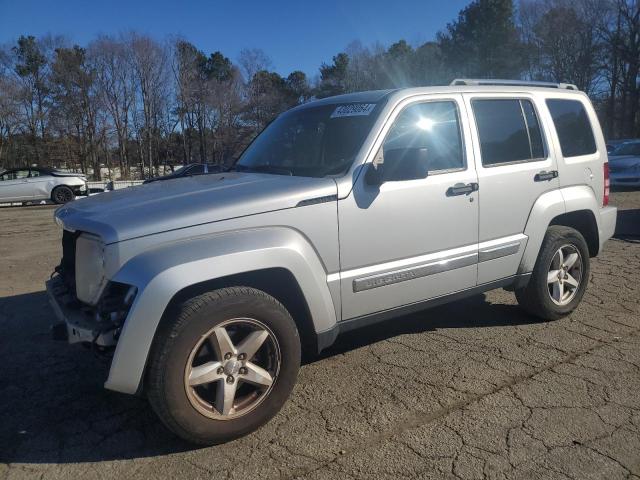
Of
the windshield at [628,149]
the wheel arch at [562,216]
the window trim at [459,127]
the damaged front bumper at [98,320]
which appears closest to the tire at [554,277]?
the wheel arch at [562,216]

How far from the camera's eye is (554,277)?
4.60 m

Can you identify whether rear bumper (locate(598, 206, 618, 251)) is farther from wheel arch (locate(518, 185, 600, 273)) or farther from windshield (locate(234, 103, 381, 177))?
windshield (locate(234, 103, 381, 177))

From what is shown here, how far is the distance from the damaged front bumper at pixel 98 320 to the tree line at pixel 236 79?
36.2m

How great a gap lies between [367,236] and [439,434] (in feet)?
4.01

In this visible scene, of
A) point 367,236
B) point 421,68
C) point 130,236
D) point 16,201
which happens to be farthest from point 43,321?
point 421,68

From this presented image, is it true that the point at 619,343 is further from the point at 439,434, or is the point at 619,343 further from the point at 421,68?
the point at 421,68

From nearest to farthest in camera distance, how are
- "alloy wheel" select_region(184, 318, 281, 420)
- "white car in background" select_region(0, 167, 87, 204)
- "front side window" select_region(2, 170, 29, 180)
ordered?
"alloy wheel" select_region(184, 318, 281, 420) → "white car in background" select_region(0, 167, 87, 204) → "front side window" select_region(2, 170, 29, 180)

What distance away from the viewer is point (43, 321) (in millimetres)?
5051

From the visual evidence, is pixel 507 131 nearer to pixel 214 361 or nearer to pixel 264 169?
pixel 264 169

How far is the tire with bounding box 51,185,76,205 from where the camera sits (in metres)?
20.2

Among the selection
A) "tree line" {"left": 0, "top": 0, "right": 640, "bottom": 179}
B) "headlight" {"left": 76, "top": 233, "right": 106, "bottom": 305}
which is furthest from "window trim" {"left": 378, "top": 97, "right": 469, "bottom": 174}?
"tree line" {"left": 0, "top": 0, "right": 640, "bottom": 179}

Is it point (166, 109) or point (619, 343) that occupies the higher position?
point (166, 109)

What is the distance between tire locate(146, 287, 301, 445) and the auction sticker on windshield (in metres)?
1.54

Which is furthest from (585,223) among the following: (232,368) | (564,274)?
(232,368)
